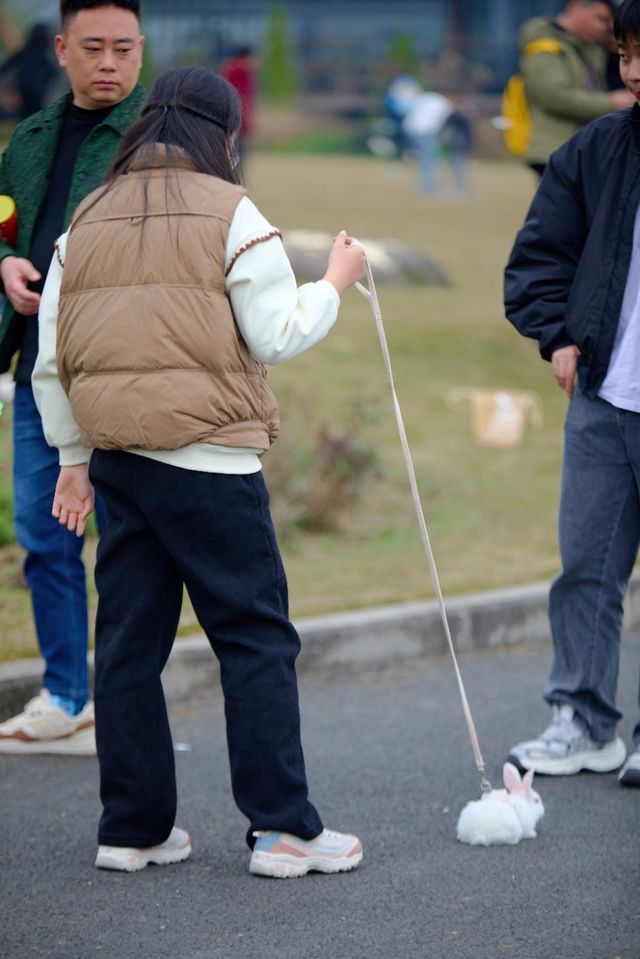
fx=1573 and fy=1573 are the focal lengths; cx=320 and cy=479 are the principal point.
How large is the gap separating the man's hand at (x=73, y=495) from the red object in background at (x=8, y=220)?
0.94m

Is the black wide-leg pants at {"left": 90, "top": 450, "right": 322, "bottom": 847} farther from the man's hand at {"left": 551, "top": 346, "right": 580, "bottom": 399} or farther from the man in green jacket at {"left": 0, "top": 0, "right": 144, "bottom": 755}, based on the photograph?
the man's hand at {"left": 551, "top": 346, "right": 580, "bottom": 399}

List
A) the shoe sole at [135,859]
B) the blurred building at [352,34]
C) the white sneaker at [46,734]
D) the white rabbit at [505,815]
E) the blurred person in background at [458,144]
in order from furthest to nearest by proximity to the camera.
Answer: the blurred building at [352,34] → the blurred person in background at [458,144] → the white sneaker at [46,734] → the white rabbit at [505,815] → the shoe sole at [135,859]

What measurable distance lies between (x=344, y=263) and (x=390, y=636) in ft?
7.88

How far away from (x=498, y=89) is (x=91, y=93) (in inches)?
2031

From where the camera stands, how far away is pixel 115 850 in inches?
148

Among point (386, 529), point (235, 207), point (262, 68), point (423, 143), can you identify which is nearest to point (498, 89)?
point (262, 68)

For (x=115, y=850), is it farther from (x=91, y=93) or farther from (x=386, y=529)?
(x=386, y=529)

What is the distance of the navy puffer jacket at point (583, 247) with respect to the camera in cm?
412

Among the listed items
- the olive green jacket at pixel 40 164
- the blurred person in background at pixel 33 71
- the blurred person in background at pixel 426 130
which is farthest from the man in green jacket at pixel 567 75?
the blurred person in background at pixel 426 130

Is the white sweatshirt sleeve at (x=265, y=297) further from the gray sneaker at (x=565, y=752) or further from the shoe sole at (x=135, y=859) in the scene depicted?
the gray sneaker at (x=565, y=752)

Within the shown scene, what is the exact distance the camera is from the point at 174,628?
3.73 m

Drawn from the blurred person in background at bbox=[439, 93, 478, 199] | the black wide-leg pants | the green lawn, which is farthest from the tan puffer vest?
the blurred person in background at bbox=[439, 93, 478, 199]

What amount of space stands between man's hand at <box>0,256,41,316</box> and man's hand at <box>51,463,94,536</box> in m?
0.73

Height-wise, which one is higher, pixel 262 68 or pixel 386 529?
pixel 386 529
